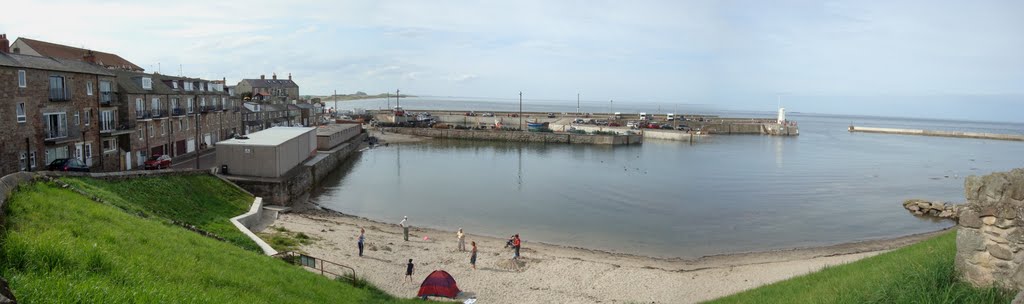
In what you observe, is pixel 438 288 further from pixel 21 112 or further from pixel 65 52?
pixel 65 52

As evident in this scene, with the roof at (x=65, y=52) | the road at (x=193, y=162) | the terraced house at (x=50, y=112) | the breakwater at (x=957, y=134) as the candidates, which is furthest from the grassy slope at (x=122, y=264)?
the breakwater at (x=957, y=134)

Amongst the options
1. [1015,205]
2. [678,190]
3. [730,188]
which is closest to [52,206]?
[1015,205]

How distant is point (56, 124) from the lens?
28.3m

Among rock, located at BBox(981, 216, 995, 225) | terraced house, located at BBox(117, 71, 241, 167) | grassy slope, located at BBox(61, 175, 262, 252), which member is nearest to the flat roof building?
terraced house, located at BBox(117, 71, 241, 167)

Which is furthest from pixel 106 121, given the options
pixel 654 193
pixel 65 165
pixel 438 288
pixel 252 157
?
pixel 654 193

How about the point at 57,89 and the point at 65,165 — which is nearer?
the point at 65,165

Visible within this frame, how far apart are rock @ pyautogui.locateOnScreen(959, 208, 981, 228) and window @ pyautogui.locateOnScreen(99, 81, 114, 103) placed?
123 feet

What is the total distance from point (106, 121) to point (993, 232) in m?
38.6

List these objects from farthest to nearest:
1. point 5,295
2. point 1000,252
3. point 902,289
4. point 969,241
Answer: point 902,289, point 969,241, point 1000,252, point 5,295

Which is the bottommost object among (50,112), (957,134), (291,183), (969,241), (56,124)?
(957,134)

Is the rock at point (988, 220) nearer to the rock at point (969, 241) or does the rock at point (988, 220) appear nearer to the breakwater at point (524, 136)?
the rock at point (969, 241)

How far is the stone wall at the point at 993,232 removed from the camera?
8344 mm

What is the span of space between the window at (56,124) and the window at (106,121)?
3.71 meters

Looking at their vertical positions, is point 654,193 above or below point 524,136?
below
